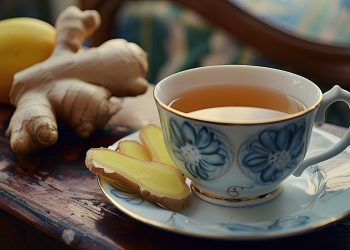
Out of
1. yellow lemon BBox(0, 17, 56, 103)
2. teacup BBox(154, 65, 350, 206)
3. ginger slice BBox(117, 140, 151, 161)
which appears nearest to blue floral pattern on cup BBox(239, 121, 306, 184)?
teacup BBox(154, 65, 350, 206)

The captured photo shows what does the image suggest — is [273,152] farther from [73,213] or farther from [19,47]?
[19,47]

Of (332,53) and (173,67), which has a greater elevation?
(332,53)

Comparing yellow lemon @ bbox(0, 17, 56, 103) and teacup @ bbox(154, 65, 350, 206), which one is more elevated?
teacup @ bbox(154, 65, 350, 206)

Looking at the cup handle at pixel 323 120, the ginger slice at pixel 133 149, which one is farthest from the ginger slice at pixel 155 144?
the cup handle at pixel 323 120

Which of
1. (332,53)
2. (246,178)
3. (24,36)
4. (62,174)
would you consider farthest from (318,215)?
(332,53)

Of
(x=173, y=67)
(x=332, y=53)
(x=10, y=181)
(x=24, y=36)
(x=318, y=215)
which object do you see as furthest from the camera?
(x=173, y=67)

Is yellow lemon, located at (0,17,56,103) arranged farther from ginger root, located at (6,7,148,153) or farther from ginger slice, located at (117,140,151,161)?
ginger slice, located at (117,140,151,161)

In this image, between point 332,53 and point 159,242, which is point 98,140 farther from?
point 332,53

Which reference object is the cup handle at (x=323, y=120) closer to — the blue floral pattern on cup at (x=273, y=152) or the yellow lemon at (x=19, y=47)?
the blue floral pattern on cup at (x=273, y=152)
